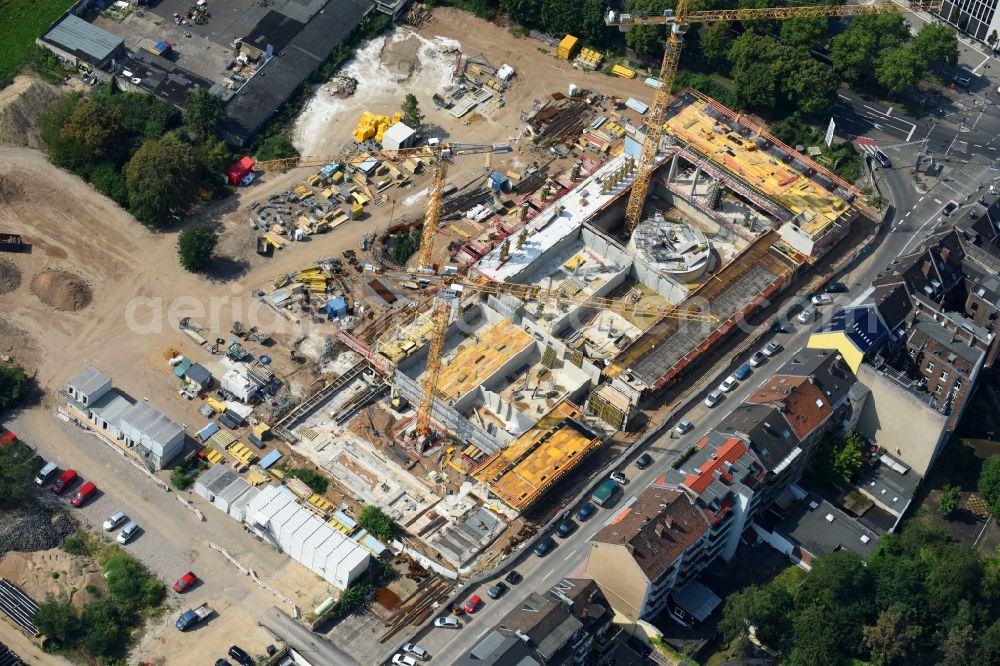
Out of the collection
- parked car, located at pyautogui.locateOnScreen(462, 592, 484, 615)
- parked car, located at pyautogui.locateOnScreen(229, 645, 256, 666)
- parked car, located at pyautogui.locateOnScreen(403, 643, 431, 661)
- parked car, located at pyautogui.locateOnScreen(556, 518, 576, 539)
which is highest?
parked car, located at pyautogui.locateOnScreen(556, 518, 576, 539)

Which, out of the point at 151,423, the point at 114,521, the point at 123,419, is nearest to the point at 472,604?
the point at 114,521

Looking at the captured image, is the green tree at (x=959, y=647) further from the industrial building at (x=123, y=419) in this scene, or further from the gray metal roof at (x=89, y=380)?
the gray metal roof at (x=89, y=380)

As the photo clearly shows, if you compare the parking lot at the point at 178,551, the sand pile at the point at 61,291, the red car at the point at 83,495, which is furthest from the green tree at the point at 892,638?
the sand pile at the point at 61,291

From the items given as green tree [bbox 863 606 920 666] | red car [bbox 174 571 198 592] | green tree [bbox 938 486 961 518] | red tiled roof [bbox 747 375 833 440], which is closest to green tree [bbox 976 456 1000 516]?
green tree [bbox 938 486 961 518]

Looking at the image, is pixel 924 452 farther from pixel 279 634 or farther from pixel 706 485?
pixel 279 634

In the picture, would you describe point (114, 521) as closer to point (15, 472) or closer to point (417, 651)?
point (15, 472)

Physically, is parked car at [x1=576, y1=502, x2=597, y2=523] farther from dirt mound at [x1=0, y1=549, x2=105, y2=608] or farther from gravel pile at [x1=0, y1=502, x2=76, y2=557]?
gravel pile at [x1=0, y1=502, x2=76, y2=557]
